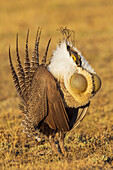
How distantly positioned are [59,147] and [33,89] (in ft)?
2.87

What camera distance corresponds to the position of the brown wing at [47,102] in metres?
3.43

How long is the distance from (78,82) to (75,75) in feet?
0.29

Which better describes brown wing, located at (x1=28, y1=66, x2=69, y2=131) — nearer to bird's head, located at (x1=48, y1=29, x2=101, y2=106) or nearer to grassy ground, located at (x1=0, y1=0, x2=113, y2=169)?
bird's head, located at (x1=48, y1=29, x2=101, y2=106)

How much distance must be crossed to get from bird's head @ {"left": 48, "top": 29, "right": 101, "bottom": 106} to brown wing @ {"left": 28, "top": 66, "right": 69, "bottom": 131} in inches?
5.1

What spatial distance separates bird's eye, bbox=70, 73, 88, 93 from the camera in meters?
3.45

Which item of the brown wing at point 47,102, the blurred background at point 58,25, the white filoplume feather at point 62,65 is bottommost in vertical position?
the brown wing at point 47,102

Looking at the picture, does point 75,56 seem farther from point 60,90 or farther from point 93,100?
point 93,100

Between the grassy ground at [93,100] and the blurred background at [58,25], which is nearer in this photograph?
the grassy ground at [93,100]

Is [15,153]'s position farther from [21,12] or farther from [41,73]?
[21,12]

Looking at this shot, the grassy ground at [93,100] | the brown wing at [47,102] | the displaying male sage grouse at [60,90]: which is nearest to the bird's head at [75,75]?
the displaying male sage grouse at [60,90]

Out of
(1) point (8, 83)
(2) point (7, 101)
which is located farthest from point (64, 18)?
(2) point (7, 101)

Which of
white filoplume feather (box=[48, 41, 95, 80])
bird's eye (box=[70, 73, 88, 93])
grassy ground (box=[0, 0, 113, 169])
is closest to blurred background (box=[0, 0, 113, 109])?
grassy ground (box=[0, 0, 113, 169])

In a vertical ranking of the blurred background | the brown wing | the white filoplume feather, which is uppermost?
the blurred background

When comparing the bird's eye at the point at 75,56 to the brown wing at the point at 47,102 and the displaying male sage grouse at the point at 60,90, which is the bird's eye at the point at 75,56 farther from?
the brown wing at the point at 47,102
